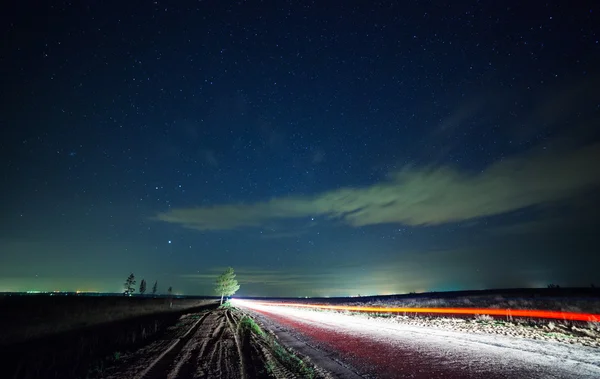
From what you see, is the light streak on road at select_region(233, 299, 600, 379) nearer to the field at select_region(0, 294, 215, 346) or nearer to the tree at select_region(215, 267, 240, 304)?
the field at select_region(0, 294, 215, 346)

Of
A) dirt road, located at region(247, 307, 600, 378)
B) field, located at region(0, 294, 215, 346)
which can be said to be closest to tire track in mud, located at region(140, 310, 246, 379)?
dirt road, located at region(247, 307, 600, 378)

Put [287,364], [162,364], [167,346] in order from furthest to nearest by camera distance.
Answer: [167,346]
[162,364]
[287,364]

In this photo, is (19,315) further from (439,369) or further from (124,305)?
(439,369)

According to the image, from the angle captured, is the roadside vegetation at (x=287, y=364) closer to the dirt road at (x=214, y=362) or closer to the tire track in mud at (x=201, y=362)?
the dirt road at (x=214, y=362)

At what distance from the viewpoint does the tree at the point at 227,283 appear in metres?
101

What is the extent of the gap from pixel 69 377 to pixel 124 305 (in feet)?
72.6

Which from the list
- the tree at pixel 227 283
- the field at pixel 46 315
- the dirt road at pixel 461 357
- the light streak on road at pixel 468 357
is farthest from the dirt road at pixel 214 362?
the tree at pixel 227 283

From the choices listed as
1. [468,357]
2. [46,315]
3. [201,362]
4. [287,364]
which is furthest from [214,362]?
[46,315]

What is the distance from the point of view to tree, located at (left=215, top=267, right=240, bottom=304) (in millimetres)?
100762

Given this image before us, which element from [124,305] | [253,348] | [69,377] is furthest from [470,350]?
[124,305]

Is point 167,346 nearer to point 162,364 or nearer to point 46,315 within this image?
point 162,364

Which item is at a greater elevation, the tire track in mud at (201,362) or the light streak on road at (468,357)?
the light streak on road at (468,357)

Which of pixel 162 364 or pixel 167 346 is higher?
pixel 162 364

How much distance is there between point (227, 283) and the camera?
102 m
